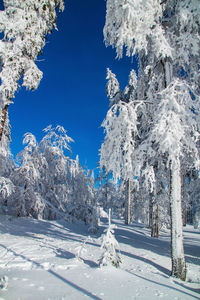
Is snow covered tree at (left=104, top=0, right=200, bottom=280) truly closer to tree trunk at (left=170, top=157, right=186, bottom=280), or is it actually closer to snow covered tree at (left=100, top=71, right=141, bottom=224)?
tree trunk at (left=170, top=157, right=186, bottom=280)

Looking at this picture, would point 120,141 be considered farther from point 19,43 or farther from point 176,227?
point 19,43

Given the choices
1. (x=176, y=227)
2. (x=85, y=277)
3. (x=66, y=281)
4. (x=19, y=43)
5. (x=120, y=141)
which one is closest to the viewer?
(x=66, y=281)

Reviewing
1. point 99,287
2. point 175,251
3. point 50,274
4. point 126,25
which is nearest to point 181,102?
point 126,25

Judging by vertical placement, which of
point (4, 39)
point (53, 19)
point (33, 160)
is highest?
point (53, 19)

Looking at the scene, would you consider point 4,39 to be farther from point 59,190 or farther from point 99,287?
point 59,190

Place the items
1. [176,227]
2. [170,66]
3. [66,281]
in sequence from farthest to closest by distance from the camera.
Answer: [170,66] → [176,227] → [66,281]

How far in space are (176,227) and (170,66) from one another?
5.71m

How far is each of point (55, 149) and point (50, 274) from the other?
1523 cm

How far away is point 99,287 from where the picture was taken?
15.1ft

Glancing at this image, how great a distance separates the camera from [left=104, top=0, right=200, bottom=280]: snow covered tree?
5895mm

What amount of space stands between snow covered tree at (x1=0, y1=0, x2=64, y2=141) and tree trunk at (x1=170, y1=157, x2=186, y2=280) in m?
7.04

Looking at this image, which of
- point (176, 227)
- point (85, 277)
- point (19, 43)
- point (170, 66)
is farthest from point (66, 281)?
point (19, 43)

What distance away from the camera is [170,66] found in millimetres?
7531

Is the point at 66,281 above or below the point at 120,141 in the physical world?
below
